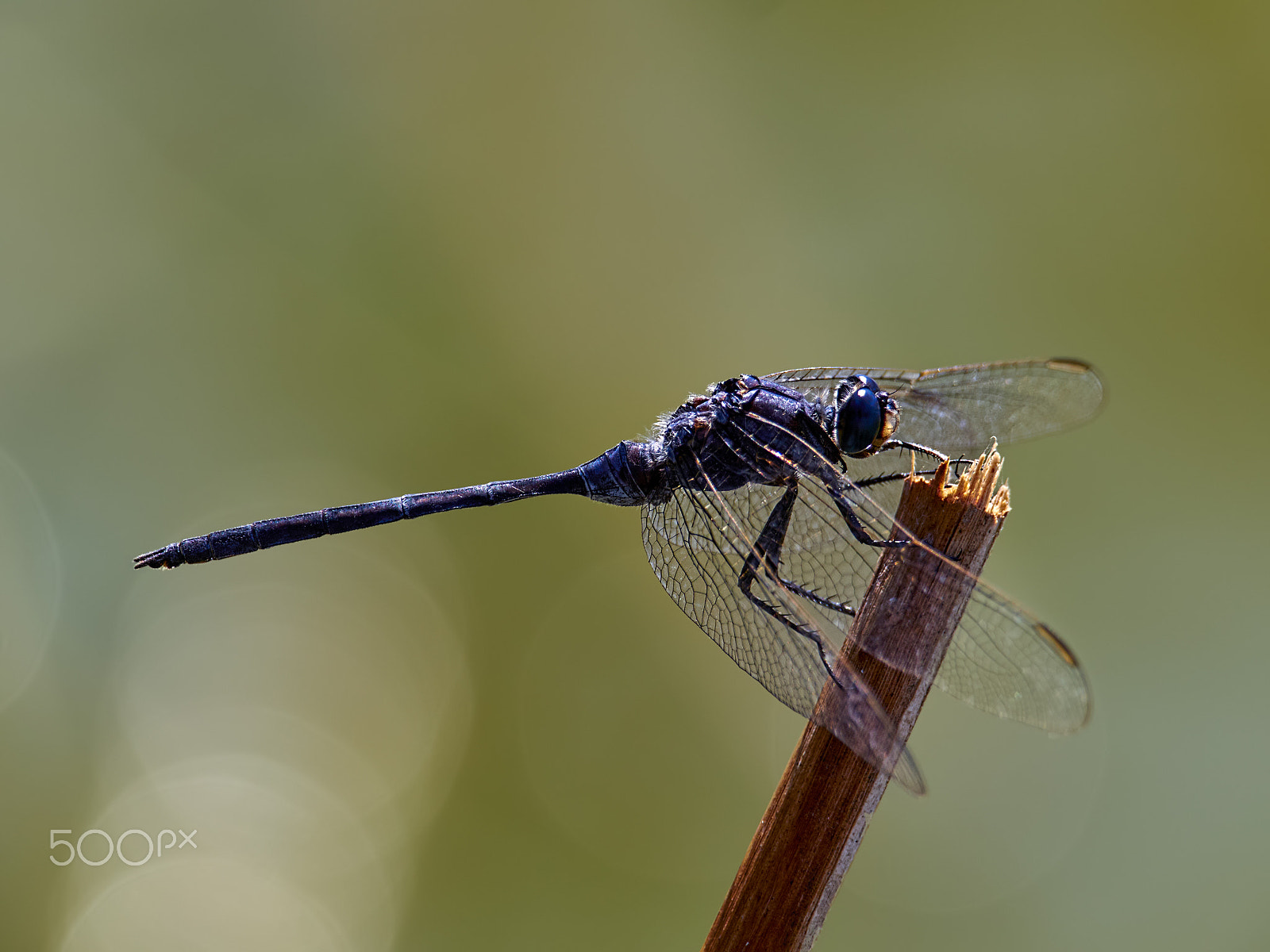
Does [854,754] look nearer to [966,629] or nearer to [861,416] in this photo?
[966,629]

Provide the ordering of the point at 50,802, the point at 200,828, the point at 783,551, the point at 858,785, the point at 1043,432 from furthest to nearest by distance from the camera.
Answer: the point at 50,802 → the point at 200,828 → the point at 1043,432 → the point at 783,551 → the point at 858,785

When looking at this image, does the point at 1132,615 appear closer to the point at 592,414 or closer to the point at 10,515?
the point at 592,414

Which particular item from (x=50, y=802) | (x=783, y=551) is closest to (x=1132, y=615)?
(x=783, y=551)

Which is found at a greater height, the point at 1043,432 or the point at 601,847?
the point at 1043,432

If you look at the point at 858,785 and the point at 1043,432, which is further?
the point at 1043,432

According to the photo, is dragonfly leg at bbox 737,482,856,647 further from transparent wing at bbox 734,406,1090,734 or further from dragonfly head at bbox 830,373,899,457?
dragonfly head at bbox 830,373,899,457

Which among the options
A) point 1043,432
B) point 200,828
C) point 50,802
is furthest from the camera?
point 50,802

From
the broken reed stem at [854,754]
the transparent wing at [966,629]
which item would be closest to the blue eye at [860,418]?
the transparent wing at [966,629]
